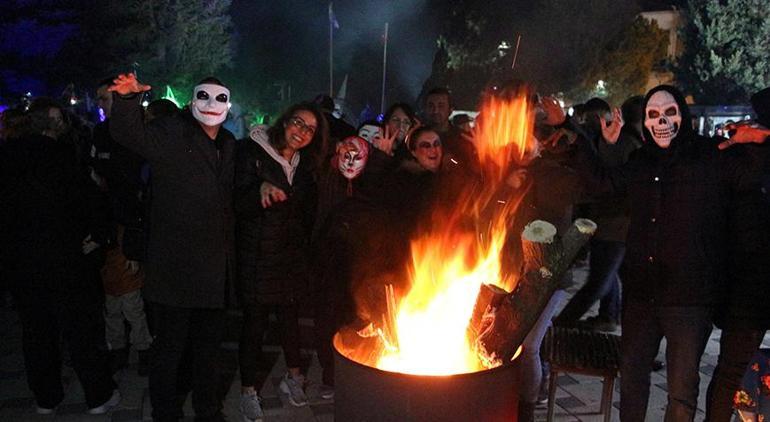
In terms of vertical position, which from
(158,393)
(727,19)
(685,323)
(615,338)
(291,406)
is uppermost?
(727,19)

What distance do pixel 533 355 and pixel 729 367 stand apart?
117 cm

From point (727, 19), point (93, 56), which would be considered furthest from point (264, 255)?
point (727, 19)

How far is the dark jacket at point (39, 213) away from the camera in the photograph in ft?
13.9

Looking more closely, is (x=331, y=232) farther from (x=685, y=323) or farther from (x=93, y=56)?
(x=93, y=56)

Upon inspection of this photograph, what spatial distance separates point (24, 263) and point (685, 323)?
4.20 metres

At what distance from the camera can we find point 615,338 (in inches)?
175

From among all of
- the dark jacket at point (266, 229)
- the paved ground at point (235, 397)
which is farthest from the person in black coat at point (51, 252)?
the dark jacket at point (266, 229)

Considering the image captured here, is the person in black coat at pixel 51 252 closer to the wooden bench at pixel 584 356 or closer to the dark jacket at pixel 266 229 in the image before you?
the dark jacket at pixel 266 229

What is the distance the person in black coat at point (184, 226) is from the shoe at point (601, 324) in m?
4.27

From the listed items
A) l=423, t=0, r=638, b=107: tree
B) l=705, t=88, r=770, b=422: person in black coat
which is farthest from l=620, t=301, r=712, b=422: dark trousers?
l=423, t=0, r=638, b=107: tree

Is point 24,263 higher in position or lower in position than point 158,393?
higher

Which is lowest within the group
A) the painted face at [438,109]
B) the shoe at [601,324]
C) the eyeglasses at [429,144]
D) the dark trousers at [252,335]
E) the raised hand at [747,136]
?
the shoe at [601,324]

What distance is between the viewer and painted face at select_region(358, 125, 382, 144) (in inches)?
226

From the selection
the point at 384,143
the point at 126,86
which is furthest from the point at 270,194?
the point at 384,143
